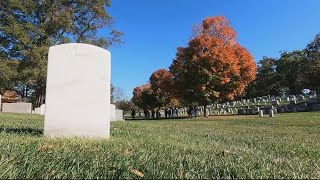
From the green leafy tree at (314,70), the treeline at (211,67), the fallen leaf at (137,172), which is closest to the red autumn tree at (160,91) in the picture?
the treeline at (211,67)

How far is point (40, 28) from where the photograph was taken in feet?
139

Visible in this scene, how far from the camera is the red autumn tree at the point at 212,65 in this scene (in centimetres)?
4100

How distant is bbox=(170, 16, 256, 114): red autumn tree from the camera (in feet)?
135

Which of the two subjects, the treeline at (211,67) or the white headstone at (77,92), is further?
the treeline at (211,67)

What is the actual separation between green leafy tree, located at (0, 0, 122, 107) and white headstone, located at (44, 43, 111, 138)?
32.5 meters

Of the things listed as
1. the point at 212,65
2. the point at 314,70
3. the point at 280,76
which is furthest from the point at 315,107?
the point at 280,76

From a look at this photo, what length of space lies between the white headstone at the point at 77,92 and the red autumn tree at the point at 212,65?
33.6 meters

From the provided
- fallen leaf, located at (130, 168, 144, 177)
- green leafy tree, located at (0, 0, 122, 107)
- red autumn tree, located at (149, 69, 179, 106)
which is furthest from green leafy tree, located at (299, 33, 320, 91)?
fallen leaf, located at (130, 168, 144, 177)

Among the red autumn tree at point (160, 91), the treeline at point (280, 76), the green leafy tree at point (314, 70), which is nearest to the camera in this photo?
the green leafy tree at point (314, 70)

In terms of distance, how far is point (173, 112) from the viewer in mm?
66875

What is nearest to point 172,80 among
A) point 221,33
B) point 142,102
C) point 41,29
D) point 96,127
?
point 221,33

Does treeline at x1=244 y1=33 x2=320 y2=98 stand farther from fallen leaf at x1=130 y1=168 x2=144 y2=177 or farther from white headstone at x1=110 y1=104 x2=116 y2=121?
fallen leaf at x1=130 y1=168 x2=144 y2=177

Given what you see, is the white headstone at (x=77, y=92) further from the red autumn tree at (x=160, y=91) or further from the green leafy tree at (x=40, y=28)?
the red autumn tree at (x=160, y=91)

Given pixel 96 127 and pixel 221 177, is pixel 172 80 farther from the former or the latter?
pixel 221 177
